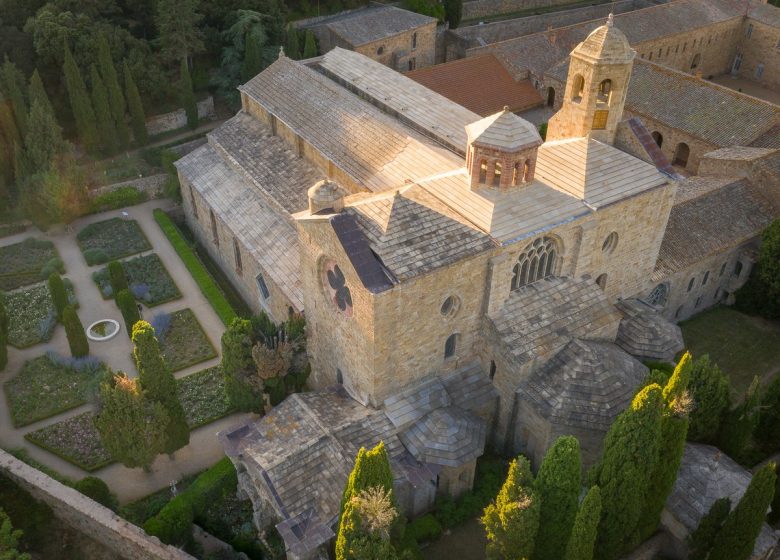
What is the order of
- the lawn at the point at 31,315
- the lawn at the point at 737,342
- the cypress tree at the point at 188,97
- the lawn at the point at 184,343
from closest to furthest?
the lawn at the point at 184,343, the lawn at the point at 737,342, the lawn at the point at 31,315, the cypress tree at the point at 188,97

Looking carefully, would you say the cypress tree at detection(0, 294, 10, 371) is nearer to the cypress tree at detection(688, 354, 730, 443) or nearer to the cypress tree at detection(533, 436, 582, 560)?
the cypress tree at detection(533, 436, 582, 560)

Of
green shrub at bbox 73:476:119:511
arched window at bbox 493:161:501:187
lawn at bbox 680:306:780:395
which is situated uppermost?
arched window at bbox 493:161:501:187

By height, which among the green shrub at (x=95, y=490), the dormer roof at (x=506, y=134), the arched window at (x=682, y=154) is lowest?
the green shrub at (x=95, y=490)

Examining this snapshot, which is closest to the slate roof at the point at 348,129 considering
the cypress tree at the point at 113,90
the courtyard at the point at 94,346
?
the cypress tree at the point at 113,90

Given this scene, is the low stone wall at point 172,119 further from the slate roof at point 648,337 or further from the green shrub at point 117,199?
the slate roof at point 648,337

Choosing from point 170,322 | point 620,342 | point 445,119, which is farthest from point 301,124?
point 620,342

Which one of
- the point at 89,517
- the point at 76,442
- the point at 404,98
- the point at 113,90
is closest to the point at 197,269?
the point at 76,442

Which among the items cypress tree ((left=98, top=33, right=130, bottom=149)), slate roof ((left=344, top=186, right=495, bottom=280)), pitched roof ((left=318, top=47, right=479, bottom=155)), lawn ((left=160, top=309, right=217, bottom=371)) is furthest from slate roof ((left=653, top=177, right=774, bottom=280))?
cypress tree ((left=98, top=33, right=130, bottom=149))

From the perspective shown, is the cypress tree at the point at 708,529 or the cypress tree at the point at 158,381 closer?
the cypress tree at the point at 708,529
